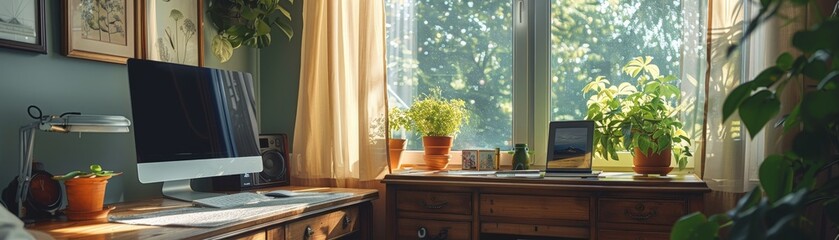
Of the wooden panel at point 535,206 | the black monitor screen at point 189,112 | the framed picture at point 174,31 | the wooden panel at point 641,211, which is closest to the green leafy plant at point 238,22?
the framed picture at point 174,31

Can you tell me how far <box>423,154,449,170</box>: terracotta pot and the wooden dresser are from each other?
24 cm

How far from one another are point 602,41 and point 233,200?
1667mm

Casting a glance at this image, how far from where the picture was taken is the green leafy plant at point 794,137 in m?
0.49

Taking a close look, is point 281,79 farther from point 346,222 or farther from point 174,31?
point 346,222

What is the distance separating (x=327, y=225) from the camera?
2.41 metres

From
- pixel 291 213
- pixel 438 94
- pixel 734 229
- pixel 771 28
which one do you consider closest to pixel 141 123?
pixel 291 213

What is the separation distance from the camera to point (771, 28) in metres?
2.28

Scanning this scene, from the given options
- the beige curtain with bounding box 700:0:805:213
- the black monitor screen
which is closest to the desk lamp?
the black monitor screen

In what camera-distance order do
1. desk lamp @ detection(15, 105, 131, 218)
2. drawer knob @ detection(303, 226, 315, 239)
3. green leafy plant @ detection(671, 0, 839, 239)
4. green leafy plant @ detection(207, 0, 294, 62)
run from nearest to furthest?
green leafy plant @ detection(671, 0, 839, 239)
desk lamp @ detection(15, 105, 131, 218)
drawer knob @ detection(303, 226, 315, 239)
green leafy plant @ detection(207, 0, 294, 62)

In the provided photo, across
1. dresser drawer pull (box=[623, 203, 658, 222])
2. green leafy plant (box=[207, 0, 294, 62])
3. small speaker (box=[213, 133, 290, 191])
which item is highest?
green leafy plant (box=[207, 0, 294, 62])

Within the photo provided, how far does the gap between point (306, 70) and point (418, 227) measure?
2.97 ft

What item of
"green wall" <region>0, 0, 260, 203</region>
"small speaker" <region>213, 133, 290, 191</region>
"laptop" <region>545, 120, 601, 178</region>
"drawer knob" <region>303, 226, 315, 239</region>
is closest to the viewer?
"green wall" <region>0, 0, 260, 203</region>

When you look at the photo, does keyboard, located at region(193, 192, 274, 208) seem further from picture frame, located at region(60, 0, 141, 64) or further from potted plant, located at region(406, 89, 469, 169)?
potted plant, located at region(406, 89, 469, 169)

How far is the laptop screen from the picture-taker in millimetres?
2609
